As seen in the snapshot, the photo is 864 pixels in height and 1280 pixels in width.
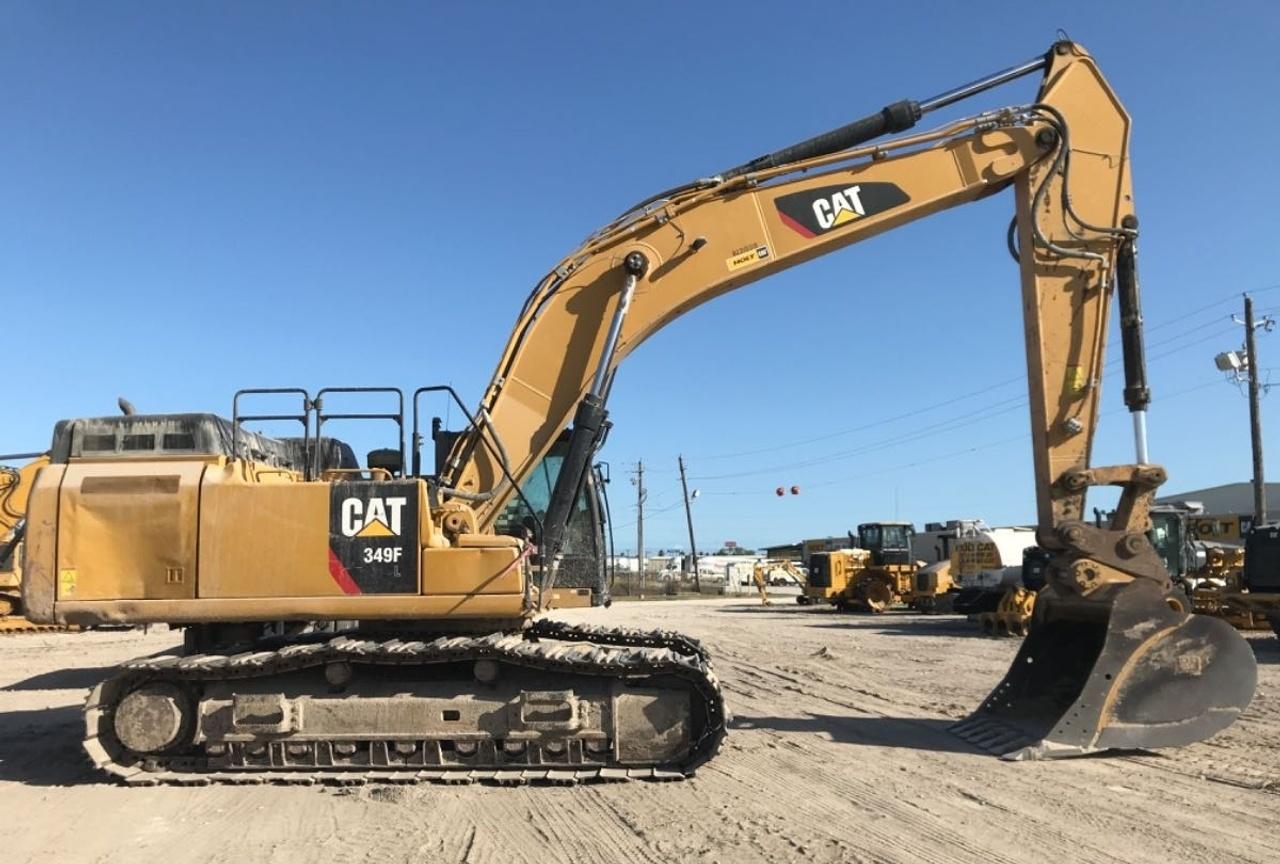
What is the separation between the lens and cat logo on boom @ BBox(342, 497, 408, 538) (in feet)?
23.9

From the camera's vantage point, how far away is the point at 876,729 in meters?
9.17

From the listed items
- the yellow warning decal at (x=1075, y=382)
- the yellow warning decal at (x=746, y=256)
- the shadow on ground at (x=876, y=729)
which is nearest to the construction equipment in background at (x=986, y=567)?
the shadow on ground at (x=876, y=729)

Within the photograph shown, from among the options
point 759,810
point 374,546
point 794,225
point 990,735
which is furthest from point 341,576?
point 990,735

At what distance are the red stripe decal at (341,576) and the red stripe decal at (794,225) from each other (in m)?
4.84

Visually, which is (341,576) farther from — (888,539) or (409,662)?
(888,539)

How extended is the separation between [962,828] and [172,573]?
5935mm

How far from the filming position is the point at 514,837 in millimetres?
5867

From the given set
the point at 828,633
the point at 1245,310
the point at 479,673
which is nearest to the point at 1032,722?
the point at 479,673

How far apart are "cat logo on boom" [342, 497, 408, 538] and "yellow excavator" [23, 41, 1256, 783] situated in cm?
2

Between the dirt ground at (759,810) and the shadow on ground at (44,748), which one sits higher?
the shadow on ground at (44,748)

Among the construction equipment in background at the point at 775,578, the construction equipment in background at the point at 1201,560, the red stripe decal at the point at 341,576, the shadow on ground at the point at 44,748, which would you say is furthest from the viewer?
the construction equipment in background at the point at 775,578

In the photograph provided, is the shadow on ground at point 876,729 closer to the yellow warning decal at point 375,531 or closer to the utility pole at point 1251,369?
the yellow warning decal at point 375,531

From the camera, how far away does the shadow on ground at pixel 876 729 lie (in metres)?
8.34

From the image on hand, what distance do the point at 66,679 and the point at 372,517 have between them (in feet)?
31.5
